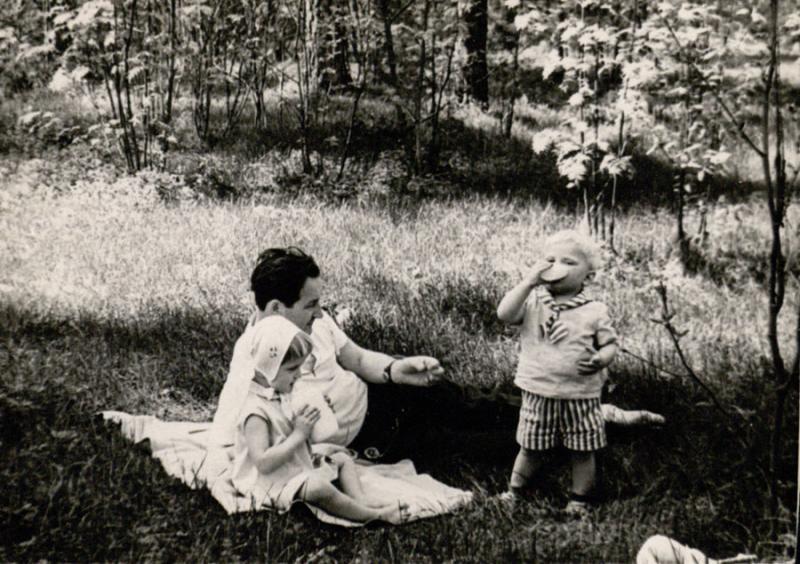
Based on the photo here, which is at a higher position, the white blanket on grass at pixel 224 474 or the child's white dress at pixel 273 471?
the child's white dress at pixel 273 471

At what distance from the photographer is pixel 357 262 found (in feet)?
15.7

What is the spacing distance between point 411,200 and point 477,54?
998mm

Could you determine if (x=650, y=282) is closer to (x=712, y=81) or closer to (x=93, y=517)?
(x=712, y=81)

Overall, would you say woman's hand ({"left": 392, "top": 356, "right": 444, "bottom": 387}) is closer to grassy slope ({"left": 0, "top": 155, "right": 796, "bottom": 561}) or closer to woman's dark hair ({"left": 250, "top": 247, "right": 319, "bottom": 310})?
grassy slope ({"left": 0, "top": 155, "right": 796, "bottom": 561})

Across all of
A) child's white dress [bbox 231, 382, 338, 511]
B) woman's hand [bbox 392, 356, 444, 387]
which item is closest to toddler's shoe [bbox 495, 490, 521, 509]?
woman's hand [bbox 392, 356, 444, 387]

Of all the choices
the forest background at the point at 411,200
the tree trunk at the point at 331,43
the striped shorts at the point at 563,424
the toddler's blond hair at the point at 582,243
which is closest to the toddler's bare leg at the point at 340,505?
the forest background at the point at 411,200

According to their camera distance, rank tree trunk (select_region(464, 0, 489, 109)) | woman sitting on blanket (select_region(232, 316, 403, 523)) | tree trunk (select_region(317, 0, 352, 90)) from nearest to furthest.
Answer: woman sitting on blanket (select_region(232, 316, 403, 523)) → tree trunk (select_region(317, 0, 352, 90)) → tree trunk (select_region(464, 0, 489, 109))

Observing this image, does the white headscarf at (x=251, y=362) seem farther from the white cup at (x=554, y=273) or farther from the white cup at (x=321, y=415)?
the white cup at (x=554, y=273)

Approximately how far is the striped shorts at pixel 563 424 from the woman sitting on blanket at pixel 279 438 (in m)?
0.59

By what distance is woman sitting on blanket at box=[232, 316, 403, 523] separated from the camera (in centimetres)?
321

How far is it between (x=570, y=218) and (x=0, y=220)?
294cm

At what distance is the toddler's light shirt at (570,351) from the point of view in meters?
3.35

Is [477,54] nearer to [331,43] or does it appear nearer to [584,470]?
[331,43]

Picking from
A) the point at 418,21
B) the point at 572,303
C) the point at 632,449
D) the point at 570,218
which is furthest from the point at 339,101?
the point at 632,449
